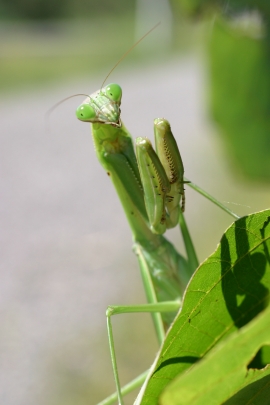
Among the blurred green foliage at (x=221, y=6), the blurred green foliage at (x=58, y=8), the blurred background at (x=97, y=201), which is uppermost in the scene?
the blurred green foliage at (x=58, y=8)

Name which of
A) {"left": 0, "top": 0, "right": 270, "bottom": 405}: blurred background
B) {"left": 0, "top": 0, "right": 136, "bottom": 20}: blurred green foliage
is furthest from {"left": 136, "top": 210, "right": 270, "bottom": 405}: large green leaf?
{"left": 0, "top": 0, "right": 136, "bottom": 20}: blurred green foliage

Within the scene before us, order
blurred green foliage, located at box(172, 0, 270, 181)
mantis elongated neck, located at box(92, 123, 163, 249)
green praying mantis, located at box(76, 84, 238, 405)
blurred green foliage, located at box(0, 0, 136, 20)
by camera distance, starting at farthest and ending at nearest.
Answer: blurred green foliage, located at box(0, 0, 136, 20)
blurred green foliage, located at box(172, 0, 270, 181)
mantis elongated neck, located at box(92, 123, 163, 249)
green praying mantis, located at box(76, 84, 238, 405)

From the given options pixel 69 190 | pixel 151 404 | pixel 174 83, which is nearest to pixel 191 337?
pixel 151 404

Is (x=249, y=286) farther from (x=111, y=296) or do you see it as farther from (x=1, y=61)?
(x=1, y=61)

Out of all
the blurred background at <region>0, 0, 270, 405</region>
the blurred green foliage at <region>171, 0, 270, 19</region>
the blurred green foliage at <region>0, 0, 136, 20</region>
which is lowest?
the blurred background at <region>0, 0, 270, 405</region>

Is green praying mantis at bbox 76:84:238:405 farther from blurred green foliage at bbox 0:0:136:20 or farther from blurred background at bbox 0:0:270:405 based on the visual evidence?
blurred green foliage at bbox 0:0:136:20

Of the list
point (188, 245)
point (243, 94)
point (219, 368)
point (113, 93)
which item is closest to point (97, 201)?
point (243, 94)

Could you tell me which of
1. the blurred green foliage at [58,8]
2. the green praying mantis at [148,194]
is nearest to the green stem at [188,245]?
the green praying mantis at [148,194]

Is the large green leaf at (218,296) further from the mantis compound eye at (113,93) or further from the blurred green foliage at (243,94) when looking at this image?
the blurred green foliage at (243,94)

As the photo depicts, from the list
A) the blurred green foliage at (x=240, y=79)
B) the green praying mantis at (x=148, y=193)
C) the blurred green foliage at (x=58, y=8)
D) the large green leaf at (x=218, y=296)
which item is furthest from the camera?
the blurred green foliage at (x=58, y=8)
